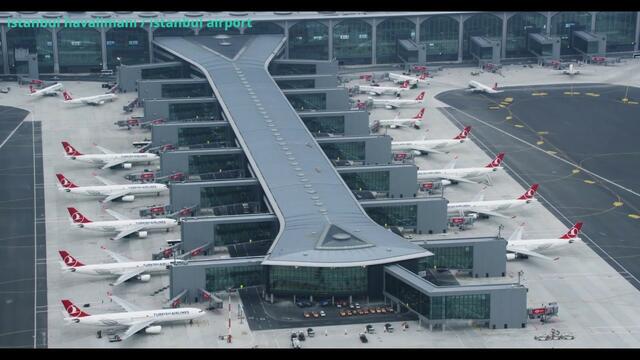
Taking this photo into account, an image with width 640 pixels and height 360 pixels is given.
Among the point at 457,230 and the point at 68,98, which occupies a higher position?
the point at 68,98

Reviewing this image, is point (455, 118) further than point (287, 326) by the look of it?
Yes

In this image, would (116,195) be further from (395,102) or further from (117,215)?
(395,102)

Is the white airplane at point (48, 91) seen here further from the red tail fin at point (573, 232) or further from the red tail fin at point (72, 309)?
the red tail fin at point (573, 232)

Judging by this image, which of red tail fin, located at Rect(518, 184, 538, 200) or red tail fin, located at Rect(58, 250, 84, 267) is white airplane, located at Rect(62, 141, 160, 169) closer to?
red tail fin, located at Rect(58, 250, 84, 267)

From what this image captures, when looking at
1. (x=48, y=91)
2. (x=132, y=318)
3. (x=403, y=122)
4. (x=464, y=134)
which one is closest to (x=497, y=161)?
(x=464, y=134)

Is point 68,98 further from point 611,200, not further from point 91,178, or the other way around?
point 611,200
